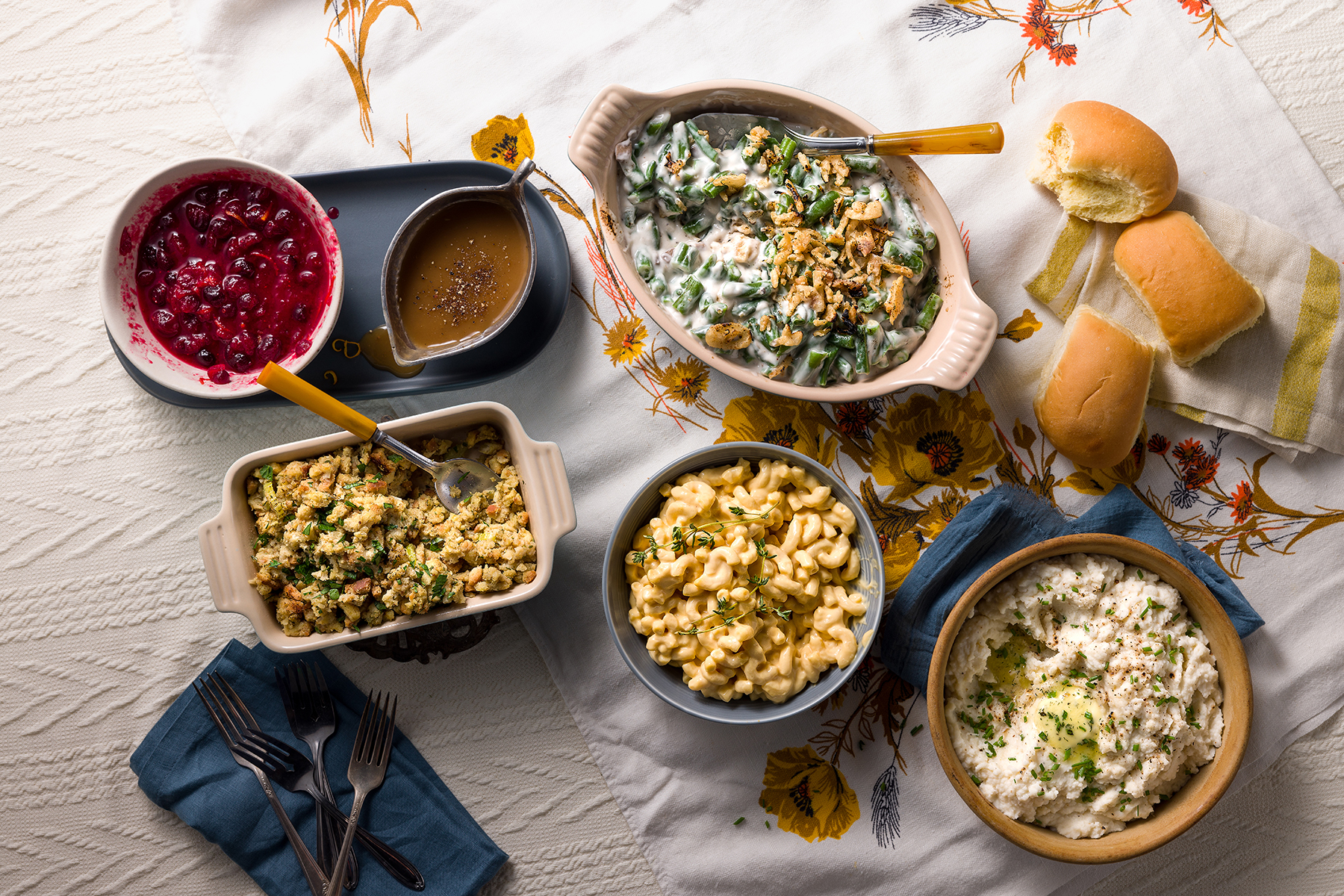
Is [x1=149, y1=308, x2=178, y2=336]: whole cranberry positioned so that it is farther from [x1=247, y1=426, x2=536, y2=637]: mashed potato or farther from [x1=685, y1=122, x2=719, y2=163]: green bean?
[x1=685, y1=122, x2=719, y2=163]: green bean

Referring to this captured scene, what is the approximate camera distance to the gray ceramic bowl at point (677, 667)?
196cm

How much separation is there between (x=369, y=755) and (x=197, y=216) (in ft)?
5.05

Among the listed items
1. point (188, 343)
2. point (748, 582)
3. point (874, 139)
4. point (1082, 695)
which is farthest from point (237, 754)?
point (874, 139)

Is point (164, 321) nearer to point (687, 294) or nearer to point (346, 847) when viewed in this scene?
point (687, 294)

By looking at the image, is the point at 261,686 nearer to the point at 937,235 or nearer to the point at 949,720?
the point at 949,720

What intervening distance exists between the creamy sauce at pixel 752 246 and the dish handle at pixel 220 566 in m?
1.25

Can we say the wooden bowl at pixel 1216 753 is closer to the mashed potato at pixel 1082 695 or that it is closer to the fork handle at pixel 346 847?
the mashed potato at pixel 1082 695

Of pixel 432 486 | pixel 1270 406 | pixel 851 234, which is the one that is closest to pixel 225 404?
pixel 432 486

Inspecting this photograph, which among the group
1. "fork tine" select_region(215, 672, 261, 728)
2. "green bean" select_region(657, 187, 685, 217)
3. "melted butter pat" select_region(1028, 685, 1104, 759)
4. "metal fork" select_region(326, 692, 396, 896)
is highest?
"green bean" select_region(657, 187, 685, 217)

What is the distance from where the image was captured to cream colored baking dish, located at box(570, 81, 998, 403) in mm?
1919

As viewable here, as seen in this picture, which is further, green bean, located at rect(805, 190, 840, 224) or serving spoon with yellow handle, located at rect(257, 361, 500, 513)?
green bean, located at rect(805, 190, 840, 224)

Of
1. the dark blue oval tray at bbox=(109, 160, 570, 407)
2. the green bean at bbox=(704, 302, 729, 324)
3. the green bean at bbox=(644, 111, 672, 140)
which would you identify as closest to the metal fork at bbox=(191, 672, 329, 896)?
the dark blue oval tray at bbox=(109, 160, 570, 407)

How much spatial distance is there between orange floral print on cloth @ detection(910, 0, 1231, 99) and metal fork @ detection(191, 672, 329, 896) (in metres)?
2.77

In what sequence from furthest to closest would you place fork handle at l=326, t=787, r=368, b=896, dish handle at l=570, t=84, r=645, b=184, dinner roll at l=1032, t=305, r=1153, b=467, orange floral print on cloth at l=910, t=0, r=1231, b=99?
1. orange floral print on cloth at l=910, t=0, r=1231, b=99
2. fork handle at l=326, t=787, r=368, b=896
3. dinner roll at l=1032, t=305, r=1153, b=467
4. dish handle at l=570, t=84, r=645, b=184
